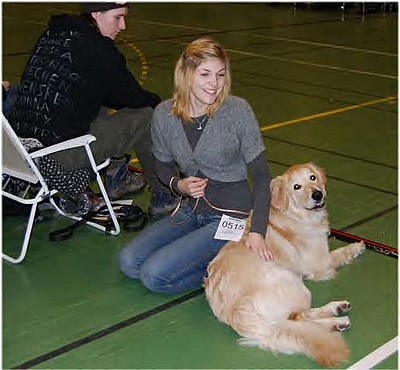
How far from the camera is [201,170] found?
3.45 m

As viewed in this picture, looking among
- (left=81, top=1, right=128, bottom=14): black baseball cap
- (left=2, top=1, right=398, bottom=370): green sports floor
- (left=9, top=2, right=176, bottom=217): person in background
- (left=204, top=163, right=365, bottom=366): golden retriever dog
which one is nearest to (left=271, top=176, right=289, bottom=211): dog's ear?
(left=204, top=163, right=365, bottom=366): golden retriever dog

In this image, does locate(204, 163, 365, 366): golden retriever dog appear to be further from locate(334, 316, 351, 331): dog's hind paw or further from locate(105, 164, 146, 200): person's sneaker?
locate(105, 164, 146, 200): person's sneaker

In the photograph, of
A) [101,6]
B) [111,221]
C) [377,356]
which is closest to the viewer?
[377,356]

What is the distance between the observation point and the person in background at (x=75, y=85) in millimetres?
3766

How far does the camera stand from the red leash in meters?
3.75

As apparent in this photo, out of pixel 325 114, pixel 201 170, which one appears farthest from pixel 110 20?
pixel 325 114

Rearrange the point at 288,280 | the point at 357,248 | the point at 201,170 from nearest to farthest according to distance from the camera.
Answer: the point at 288,280
the point at 201,170
the point at 357,248

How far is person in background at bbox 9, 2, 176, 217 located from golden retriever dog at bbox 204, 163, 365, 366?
43.6 inches

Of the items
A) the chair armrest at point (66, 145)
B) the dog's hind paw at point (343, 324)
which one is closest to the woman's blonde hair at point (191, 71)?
the chair armrest at point (66, 145)

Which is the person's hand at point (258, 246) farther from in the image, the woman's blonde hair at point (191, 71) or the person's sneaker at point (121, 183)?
the person's sneaker at point (121, 183)

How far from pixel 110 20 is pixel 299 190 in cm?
144

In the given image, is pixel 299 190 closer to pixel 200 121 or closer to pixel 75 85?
pixel 200 121

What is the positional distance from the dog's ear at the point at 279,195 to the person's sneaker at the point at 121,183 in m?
1.42

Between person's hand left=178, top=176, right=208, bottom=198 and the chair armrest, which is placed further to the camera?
the chair armrest
